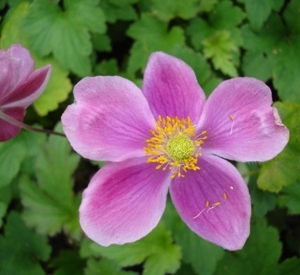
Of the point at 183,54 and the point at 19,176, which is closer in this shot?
the point at 183,54

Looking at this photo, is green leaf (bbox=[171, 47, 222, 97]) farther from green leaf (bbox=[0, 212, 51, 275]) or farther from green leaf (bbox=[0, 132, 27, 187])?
green leaf (bbox=[0, 212, 51, 275])

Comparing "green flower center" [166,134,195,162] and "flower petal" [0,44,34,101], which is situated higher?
"flower petal" [0,44,34,101]

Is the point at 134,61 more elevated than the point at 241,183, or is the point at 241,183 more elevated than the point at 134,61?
the point at 241,183

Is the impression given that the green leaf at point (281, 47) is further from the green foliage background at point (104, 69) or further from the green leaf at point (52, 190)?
the green leaf at point (52, 190)

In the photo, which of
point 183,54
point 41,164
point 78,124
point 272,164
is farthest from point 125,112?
point 41,164

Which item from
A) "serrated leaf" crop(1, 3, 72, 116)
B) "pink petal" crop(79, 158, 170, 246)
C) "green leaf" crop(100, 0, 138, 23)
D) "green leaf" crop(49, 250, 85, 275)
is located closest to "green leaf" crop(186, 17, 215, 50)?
"green leaf" crop(100, 0, 138, 23)

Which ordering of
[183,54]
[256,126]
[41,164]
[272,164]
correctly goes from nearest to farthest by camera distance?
[256,126]
[272,164]
[183,54]
[41,164]

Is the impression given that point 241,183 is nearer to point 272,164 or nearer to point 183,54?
point 272,164
